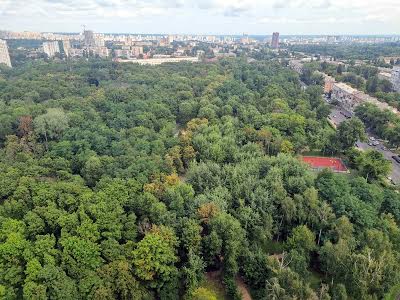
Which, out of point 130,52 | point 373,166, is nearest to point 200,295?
point 373,166

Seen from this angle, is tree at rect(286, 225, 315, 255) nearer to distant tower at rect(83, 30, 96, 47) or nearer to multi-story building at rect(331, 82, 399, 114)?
multi-story building at rect(331, 82, 399, 114)

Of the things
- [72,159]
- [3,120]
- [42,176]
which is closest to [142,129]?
[72,159]

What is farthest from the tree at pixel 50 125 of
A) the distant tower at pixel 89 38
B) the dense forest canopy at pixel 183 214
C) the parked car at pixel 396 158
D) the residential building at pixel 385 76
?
the distant tower at pixel 89 38

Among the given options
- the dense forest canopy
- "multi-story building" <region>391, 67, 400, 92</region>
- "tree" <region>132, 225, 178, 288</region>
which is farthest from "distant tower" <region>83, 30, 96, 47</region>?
"tree" <region>132, 225, 178, 288</region>

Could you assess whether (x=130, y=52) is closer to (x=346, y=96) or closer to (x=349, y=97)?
(x=346, y=96)

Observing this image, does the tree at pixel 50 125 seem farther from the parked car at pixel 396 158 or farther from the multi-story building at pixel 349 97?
the multi-story building at pixel 349 97

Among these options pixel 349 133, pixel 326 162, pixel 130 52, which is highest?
pixel 130 52
